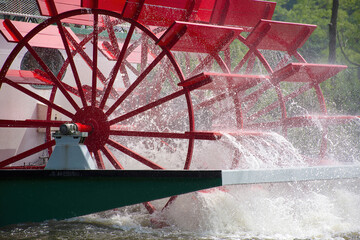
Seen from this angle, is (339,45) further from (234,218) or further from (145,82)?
(234,218)

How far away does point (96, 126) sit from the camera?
496 cm

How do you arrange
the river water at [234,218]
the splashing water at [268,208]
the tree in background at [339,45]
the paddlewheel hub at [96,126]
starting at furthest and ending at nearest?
the tree in background at [339,45] → the paddlewheel hub at [96,126] → the splashing water at [268,208] → the river water at [234,218]

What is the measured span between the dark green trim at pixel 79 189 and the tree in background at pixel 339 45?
8.87 m

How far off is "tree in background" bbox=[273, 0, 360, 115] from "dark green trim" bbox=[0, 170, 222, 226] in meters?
8.87

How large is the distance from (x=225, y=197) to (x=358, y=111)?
9.13 metres

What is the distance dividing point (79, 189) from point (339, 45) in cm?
1428

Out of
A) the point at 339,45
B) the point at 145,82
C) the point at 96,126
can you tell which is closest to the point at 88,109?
the point at 96,126

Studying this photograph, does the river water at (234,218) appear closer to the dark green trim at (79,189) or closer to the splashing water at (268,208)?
the splashing water at (268,208)

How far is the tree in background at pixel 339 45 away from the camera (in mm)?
13094

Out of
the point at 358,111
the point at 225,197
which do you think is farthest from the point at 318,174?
the point at 358,111

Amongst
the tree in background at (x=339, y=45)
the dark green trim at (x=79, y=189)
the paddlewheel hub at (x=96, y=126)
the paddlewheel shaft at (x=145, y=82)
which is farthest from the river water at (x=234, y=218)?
the tree in background at (x=339, y=45)

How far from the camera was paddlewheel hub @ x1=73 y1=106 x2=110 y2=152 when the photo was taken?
4934 millimetres

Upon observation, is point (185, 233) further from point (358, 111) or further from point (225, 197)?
point (358, 111)

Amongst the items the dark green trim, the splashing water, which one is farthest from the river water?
the dark green trim
